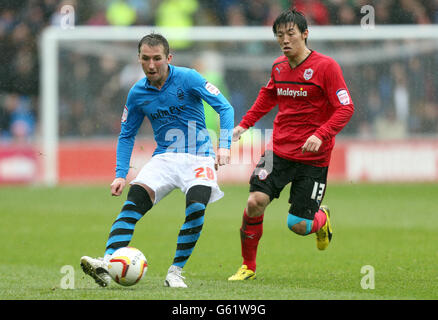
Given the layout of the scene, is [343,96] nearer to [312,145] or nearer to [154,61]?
[312,145]

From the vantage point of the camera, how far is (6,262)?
866cm

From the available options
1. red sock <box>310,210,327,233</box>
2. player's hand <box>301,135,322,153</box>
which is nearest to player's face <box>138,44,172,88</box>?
player's hand <box>301,135,322,153</box>

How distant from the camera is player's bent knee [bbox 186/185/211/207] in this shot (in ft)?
22.2

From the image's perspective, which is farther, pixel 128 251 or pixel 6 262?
pixel 6 262

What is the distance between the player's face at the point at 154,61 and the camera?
6.70 meters

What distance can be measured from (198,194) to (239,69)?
40.3 feet

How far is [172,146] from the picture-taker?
7.07 meters

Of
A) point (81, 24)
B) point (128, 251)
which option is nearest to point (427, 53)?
point (81, 24)

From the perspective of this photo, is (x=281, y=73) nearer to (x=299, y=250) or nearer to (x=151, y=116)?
(x=151, y=116)

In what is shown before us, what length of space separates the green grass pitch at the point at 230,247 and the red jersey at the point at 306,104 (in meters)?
1.15

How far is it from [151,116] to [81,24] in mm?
13200

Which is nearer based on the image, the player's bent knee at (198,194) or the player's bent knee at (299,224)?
the player's bent knee at (198,194)

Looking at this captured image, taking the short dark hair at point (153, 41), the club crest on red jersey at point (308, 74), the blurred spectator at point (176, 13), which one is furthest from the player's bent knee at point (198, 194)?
the blurred spectator at point (176, 13)

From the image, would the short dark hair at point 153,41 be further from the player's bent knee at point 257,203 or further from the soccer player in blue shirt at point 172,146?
the player's bent knee at point 257,203
